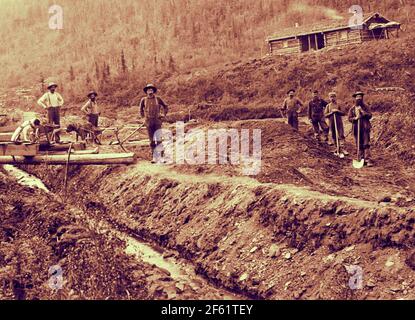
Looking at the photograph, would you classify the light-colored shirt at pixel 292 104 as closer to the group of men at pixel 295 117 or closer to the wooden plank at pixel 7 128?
the group of men at pixel 295 117

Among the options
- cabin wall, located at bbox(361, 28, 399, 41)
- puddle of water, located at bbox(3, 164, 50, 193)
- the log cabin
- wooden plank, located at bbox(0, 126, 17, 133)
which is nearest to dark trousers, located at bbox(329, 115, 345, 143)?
puddle of water, located at bbox(3, 164, 50, 193)

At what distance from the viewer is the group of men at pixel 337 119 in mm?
12930

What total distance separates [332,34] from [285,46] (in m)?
3.11

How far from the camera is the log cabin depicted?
32.0m

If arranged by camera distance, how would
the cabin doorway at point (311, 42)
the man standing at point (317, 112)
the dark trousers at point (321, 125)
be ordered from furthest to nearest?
1. the cabin doorway at point (311, 42)
2. the dark trousers at point (321, 125)
3. the man standing at point (317, 112)

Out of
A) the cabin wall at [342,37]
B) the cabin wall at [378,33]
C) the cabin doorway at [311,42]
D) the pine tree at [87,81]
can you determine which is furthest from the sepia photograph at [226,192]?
the cabin doorway at [311,42]

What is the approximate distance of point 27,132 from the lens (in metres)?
13.6

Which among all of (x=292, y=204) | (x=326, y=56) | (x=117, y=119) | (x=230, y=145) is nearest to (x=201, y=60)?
(x=326, y=56)

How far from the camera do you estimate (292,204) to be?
947 centimetres

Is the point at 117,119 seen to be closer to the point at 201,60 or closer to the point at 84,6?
the point at 201,60

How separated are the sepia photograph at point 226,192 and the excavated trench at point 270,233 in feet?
0.09

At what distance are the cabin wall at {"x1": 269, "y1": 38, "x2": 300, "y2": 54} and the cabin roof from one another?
369 millimetres

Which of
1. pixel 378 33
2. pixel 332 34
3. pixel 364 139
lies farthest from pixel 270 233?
pixel 378 33

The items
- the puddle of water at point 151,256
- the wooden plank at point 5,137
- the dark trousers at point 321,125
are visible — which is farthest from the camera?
the dark trousers at point 321,125
